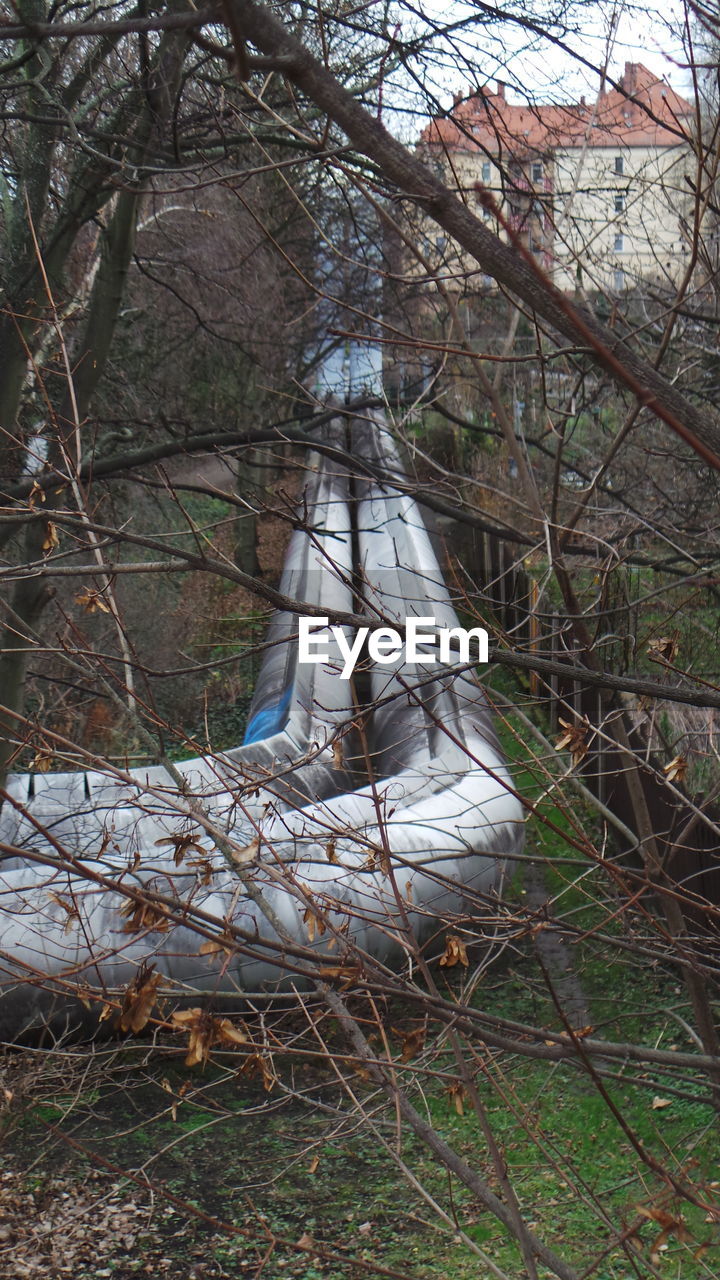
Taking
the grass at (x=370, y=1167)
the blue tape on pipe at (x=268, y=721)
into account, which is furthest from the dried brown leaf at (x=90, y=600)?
the blue tape on pipe at (x=268, y=721)

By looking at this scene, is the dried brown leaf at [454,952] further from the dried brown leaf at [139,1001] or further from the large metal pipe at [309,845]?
the dried brown leaf at [139,1001]

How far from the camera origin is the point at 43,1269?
5078 millimetres

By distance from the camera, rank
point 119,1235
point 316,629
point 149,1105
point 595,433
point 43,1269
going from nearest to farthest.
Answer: point 316,629 → point 43,1269 → point 119,1235 → point 149,1105 → point 595,433

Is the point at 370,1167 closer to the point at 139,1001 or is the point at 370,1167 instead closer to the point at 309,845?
the point at 309,845

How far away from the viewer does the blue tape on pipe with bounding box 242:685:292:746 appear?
1078cm

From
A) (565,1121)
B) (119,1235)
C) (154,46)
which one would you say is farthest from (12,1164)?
(154,46)

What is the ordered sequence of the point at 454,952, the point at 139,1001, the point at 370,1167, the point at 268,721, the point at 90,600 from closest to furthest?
the point at 139,1001
the point at 454,952
the point at 90,600
the point at 370,1167
the point at 268,721

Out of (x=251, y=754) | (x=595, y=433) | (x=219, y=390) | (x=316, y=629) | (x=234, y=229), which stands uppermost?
(x=234, y=229)

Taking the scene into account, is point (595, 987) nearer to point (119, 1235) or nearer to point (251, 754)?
point (251, 754)

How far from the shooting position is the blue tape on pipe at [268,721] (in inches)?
424

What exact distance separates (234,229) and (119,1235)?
30.6 feet

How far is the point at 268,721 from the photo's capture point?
11.1m

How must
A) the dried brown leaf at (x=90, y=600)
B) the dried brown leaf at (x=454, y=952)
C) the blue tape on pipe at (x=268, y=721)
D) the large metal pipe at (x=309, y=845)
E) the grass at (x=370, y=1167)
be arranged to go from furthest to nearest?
the blue tape on pipe at (x=268, y=721), the grass at (x=370, y=1167), the large metal pipe at (x=309, y=845), the dried brown leaf at (x=90, y=600), the dried brown leaf at (x=454, y=952)

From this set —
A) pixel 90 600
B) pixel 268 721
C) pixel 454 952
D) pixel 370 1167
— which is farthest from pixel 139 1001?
pixel 268 721
